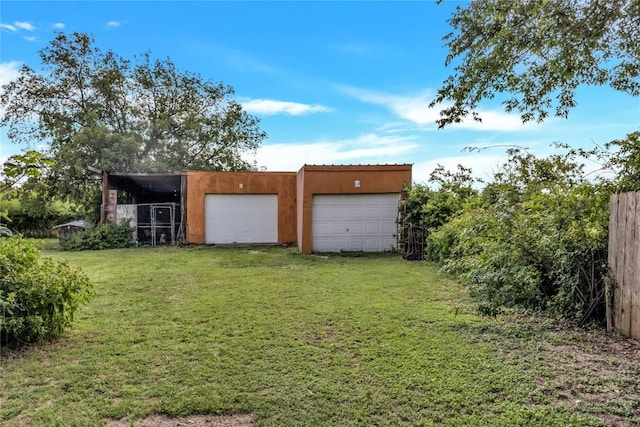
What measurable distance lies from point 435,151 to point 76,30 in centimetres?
1625

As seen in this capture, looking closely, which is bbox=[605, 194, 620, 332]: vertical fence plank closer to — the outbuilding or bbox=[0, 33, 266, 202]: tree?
the outbuilding

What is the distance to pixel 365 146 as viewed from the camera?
46.6 feet

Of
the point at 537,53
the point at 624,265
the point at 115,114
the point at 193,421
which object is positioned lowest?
the point at 193,421

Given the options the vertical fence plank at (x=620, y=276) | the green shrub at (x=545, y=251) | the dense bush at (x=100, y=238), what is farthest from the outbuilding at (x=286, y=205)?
the vertical fence plank at (x=620, y=276)

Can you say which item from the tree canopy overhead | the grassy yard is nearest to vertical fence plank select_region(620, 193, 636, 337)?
the grassy yard

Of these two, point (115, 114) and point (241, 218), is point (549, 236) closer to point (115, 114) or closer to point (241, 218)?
point (241, 218)

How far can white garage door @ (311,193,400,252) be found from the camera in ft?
38.5

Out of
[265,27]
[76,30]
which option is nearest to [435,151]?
[265,27]

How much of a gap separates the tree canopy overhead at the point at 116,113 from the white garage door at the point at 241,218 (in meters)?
5.10

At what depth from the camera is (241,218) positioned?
13836 mm

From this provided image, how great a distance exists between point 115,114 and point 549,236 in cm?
1875

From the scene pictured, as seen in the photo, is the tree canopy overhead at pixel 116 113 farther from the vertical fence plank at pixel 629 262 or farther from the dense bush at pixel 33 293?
the vertical fence plank at pixel 629 262

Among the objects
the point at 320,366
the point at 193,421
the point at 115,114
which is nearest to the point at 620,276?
the point at 320,366

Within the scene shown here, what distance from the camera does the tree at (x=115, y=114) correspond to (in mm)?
15922
